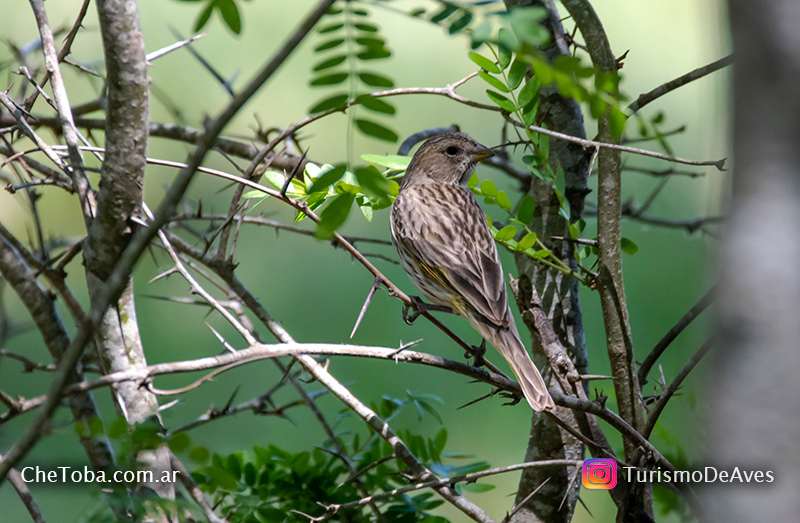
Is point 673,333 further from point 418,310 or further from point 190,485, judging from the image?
point 190,485

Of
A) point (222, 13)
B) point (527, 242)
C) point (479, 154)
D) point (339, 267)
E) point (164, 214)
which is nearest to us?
point (164, 214)

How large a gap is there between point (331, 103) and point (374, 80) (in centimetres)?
13

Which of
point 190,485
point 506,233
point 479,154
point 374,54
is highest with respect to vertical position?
point 374,54

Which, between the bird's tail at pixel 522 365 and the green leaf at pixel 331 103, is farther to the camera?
the bird's tail at pixel 522 365

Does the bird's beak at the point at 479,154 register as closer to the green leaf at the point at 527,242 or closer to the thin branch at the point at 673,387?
the green leaf at the point at 527,242

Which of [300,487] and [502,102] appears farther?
[300,487]

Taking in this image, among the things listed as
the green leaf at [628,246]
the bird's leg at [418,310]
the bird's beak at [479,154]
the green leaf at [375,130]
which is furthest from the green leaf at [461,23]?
the bird's beak at [479,154]

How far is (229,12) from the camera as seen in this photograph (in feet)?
3.79

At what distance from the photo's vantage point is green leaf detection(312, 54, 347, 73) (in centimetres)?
157

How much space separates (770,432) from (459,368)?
0.92 metres

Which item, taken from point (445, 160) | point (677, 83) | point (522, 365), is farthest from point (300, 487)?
point (445, 160)

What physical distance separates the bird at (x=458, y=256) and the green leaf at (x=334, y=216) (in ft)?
2.74

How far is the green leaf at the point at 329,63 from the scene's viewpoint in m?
1.57

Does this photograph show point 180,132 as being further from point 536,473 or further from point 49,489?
point 536,473
